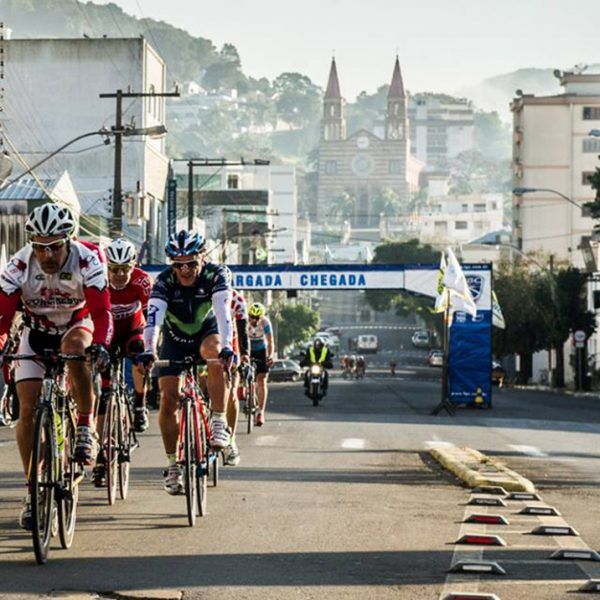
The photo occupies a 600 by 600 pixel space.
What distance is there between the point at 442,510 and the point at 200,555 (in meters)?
3.55

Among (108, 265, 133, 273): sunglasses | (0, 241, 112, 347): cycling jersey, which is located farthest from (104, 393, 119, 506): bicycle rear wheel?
(0, 241, 112, 347): cycling jersey

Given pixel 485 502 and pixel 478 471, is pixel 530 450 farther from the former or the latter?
pixel 485 502

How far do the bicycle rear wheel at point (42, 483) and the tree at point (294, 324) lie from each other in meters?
131

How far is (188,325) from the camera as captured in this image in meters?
12.7

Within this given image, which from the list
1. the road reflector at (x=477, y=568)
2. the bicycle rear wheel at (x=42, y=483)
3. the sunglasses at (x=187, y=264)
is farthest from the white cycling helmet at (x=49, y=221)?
the road reflector at (x=477, y=568)

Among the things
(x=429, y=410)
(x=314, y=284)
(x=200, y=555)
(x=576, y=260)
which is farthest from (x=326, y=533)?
(x=576, y=260)

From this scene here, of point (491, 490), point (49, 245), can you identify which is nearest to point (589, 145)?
point (491, 490)

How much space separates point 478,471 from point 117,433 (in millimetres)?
4319

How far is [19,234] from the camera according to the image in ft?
165

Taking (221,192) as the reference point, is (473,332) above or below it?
below

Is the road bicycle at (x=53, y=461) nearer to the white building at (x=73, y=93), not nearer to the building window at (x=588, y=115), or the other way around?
the white building at (x=73, y=93)

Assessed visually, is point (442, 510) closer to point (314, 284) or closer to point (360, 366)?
point (314, 284)

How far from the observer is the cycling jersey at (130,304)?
14453mm

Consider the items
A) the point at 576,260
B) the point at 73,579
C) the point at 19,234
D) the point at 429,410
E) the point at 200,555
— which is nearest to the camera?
the point at 73,579
